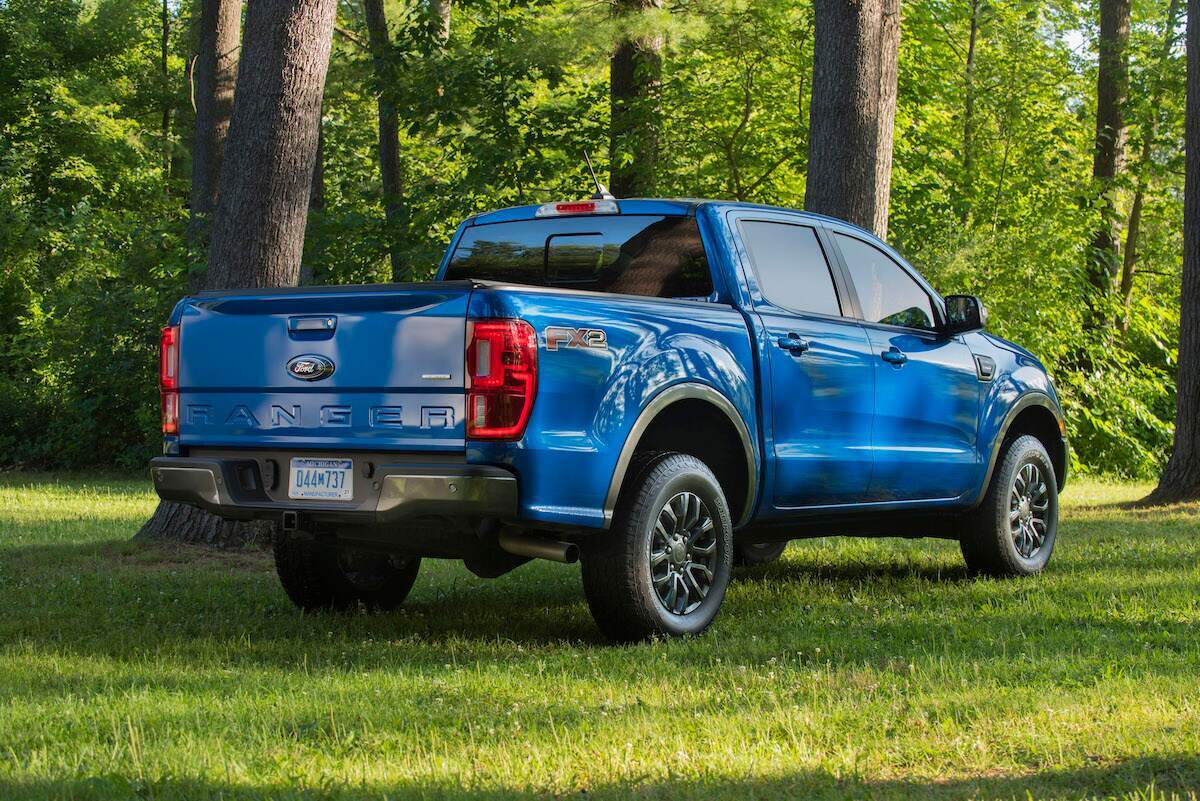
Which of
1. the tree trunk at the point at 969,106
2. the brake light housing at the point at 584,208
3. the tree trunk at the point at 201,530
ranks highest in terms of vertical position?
the tree trunk at the point at 969,106

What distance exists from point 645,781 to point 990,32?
1976cm

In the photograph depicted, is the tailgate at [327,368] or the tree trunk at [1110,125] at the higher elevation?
the tree trunk at [1110,125]

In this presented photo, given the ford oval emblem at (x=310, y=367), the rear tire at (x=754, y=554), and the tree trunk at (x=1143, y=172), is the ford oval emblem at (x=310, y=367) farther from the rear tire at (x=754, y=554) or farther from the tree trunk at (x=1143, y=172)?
the tree trunk at (x=1143, y=172)

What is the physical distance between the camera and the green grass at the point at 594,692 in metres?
4.20

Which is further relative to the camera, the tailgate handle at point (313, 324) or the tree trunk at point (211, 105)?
the tree trunk at point (211, 105)

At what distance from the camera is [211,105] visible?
64.7 ft

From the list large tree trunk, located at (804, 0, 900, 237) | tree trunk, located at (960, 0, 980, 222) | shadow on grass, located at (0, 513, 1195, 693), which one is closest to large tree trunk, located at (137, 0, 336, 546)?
shadow on grass, located at (0, 513, 1195, 693)

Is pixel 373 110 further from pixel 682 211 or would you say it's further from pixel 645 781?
pixel 645 781

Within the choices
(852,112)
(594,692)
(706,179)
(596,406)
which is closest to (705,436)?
(596,406)

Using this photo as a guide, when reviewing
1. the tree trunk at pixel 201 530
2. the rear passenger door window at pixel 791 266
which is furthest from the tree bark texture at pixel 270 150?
the rear passenger door window at pixel 791 266

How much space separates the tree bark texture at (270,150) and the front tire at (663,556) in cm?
451

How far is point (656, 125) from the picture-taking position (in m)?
17.9

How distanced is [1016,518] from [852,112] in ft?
13.6

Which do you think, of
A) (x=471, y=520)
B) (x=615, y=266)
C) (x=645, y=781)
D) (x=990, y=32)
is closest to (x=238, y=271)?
(x=615, y=266)
